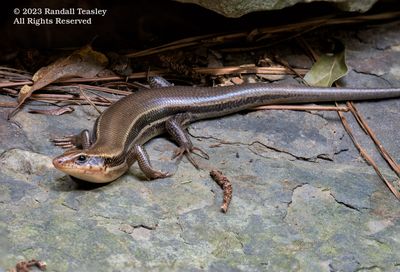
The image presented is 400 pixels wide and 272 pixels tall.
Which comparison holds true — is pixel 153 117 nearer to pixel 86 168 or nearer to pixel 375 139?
pixel 86 168

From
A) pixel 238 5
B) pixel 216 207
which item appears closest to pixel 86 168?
pixel 216 207

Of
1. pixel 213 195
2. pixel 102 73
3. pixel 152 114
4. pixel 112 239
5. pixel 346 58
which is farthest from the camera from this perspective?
pixel 346 58

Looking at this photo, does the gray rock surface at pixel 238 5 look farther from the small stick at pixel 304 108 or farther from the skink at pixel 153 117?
the small stick at pixel 304 108

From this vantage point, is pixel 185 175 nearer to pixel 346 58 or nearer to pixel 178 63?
pixel 178 63

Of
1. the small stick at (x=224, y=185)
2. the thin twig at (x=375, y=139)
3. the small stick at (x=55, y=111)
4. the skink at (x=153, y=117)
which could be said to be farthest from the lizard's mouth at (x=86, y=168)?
the thin twig at (x=375, y=139)

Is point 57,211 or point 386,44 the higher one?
point 386,44

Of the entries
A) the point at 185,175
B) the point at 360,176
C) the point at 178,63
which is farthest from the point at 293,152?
the point at 178,63
